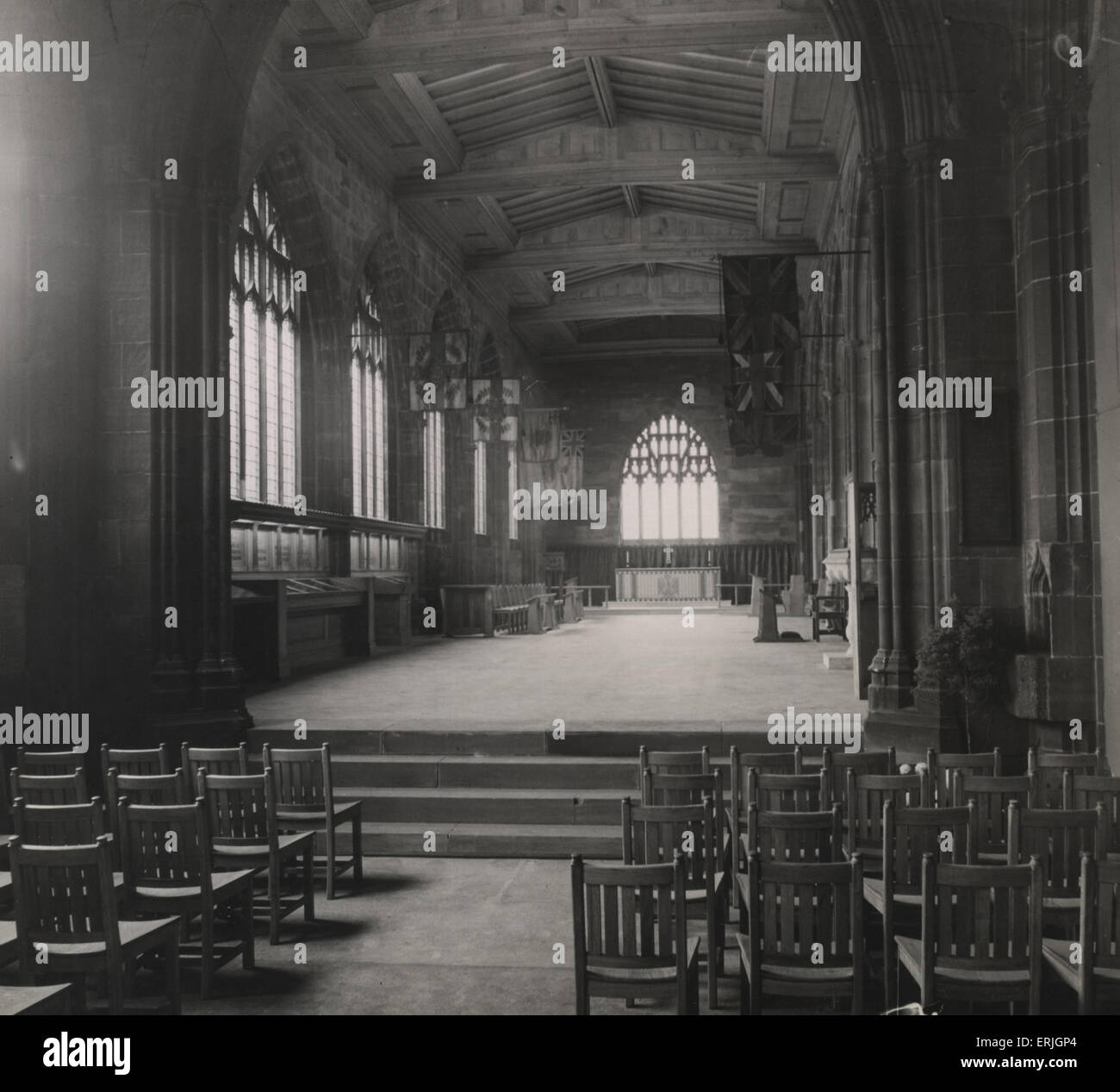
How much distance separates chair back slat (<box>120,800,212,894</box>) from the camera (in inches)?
177

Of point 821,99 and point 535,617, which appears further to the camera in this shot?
point 535,617

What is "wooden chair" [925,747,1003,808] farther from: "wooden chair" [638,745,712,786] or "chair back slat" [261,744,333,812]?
"chair back slat" [261,744,333,812]

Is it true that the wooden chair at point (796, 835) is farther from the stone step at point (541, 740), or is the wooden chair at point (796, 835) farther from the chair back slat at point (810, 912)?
the stone step at point (541, 740)

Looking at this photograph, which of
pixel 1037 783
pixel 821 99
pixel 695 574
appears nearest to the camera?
pixel 1037 783

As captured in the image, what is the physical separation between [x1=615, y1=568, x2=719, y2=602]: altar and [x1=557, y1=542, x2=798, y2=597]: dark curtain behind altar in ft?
4.26

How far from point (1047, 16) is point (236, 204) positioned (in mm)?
6135

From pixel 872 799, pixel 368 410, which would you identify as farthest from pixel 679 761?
pixel 368 410

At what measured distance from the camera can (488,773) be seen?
763cm

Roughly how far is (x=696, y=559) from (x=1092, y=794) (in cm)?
2584

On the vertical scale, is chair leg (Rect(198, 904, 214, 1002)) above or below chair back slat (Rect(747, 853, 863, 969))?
below

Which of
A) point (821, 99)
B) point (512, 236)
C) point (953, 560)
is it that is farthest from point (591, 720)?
point (512, 236)

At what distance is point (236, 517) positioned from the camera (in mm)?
11219

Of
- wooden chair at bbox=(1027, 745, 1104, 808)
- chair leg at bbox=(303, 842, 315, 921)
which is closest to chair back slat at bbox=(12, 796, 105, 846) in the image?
chair leg at bbox=(303, 842, 315, 921)
